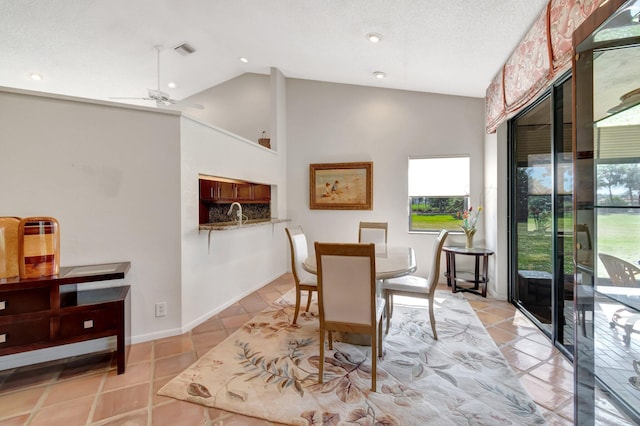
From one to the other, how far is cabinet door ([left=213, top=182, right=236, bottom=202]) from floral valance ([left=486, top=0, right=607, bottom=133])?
3925mm

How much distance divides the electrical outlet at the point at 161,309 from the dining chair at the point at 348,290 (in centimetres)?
167

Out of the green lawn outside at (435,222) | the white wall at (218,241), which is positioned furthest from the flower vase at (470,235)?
the white wall at (218,241)

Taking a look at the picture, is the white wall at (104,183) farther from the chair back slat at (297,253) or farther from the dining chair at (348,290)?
the dining chair at (348,290)

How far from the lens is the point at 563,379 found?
203 cm

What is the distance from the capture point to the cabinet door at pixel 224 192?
4629 millimetres

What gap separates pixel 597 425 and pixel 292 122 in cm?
498

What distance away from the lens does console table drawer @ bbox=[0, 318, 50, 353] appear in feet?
6.05

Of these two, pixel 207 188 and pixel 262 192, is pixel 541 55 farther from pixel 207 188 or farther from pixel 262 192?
pixel 207 188

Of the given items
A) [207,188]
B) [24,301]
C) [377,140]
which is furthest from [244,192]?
[24,301]

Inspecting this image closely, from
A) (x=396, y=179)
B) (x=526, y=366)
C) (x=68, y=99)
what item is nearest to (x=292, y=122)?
(x=396, y=179)

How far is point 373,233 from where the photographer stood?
402cm

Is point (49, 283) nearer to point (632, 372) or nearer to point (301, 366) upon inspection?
point (301, 366)

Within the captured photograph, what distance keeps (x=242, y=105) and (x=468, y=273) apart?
4.97 meters

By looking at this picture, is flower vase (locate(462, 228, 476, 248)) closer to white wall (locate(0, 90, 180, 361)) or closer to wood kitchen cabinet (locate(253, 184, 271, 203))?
wood kitchen cabinet (locate(253, 184, 271, 203))
